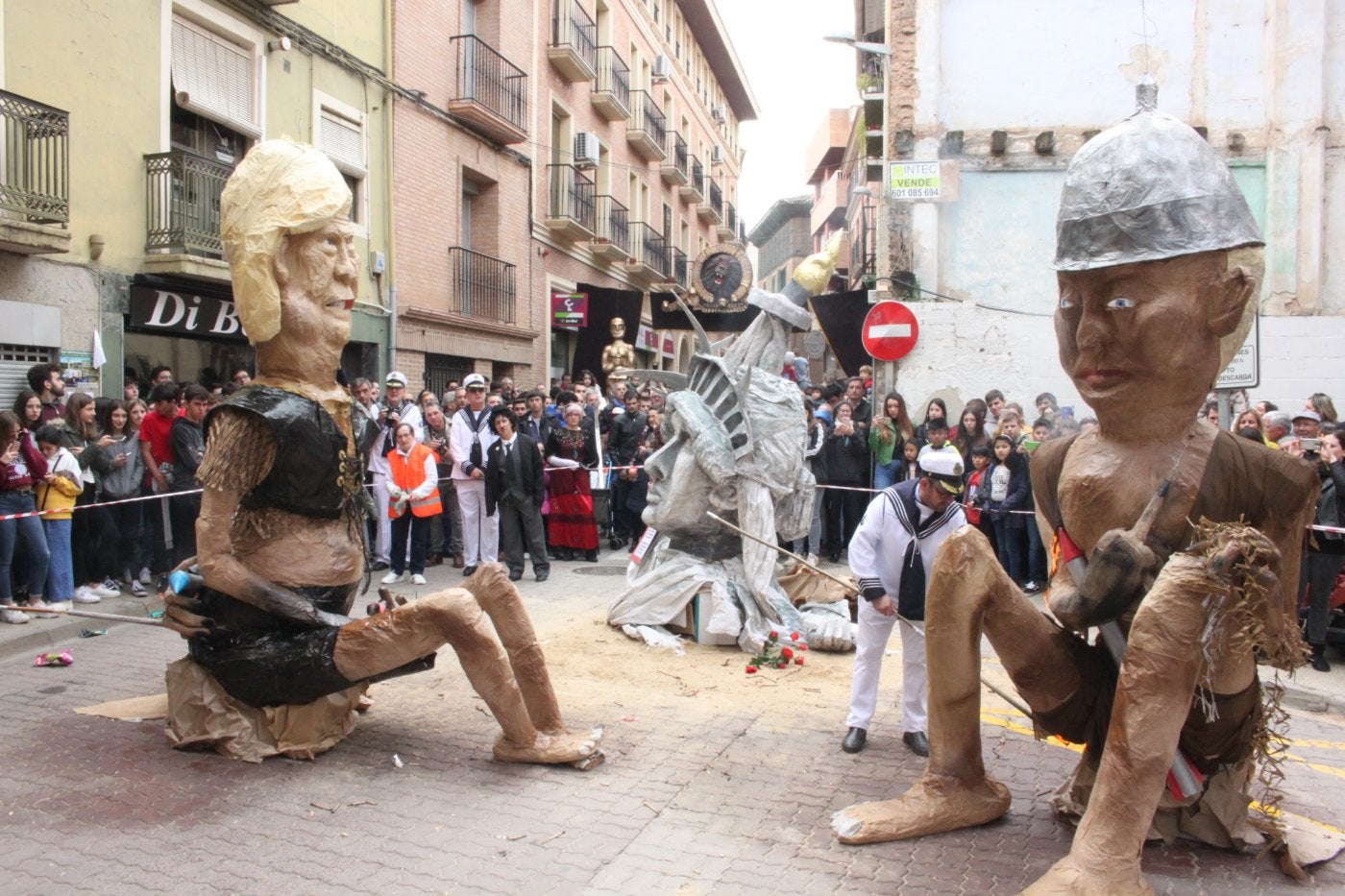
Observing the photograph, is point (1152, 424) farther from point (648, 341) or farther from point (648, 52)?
point (648, 52)

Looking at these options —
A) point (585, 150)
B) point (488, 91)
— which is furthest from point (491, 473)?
point (585, 150)

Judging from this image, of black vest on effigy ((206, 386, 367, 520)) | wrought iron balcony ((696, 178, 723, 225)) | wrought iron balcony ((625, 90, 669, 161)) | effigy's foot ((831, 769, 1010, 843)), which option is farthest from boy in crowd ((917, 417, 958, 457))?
wrought iron balcony ((696, 178, 723, 225))

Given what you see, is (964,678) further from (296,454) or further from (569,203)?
(569,203)

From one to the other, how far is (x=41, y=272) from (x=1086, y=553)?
9717mm

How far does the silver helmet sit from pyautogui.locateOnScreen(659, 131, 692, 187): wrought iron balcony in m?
25.5

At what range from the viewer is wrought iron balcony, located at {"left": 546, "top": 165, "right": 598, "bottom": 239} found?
20.2m

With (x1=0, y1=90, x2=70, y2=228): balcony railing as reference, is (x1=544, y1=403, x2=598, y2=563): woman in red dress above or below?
below

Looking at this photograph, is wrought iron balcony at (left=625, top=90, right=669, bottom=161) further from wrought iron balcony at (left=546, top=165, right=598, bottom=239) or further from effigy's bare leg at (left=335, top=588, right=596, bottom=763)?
effigy's bare leg at (left=335, top=588, right=596, bottom=763)

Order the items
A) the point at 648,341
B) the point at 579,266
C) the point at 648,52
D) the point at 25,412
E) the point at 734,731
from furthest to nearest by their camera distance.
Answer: the point at 648,52, the point at 648,341, the point at 579,266, the point at 25,412, the point at 734,731

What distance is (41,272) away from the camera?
954 centimetres

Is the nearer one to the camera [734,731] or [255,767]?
[255,767]

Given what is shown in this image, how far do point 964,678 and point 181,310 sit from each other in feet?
33.6

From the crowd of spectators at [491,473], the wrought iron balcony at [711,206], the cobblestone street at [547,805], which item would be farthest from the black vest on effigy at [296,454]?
the wrought iron balcony at [711,206]

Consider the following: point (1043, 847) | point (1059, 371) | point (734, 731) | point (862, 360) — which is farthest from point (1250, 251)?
point (862, 360)
